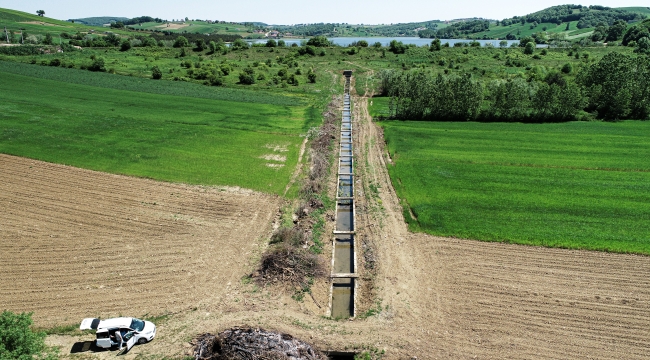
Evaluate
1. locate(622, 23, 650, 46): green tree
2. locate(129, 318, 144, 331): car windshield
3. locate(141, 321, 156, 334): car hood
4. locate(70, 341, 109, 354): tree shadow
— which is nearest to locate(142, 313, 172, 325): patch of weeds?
locate(141, 321, 156, 334): car hood

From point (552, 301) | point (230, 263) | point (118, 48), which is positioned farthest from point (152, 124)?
point (118, 48)

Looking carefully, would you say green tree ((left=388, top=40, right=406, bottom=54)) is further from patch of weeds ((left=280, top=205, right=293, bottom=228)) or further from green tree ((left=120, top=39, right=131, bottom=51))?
patch of weeds ((left=280, top=205, right=293, bottom=228))

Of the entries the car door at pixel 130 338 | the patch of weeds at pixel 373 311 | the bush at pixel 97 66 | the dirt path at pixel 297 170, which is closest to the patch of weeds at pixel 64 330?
the car door at pixel 130 338

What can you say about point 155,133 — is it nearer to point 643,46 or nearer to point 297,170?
point 297,170

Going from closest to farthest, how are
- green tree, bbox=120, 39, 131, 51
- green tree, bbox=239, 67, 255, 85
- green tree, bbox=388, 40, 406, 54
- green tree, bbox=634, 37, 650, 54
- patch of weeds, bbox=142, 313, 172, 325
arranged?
patch of weeds, bbox=142, 313, 172, 325
green tree, bbox=239, 67, 255, 85
green tree, bbox=634, 37, 650, 54
green tree, bbox=120, 39, 131, 51
green tree, bbox=388, 40, 406, 54

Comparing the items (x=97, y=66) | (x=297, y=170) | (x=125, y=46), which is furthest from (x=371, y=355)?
(x=125, y=46)

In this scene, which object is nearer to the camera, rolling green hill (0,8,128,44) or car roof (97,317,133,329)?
car roof (97,317,133,329)

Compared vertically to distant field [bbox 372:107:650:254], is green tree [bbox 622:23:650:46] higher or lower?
higher

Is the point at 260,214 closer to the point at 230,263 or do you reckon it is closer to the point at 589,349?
the point at 230,263
